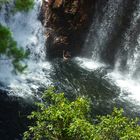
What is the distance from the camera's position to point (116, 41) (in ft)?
108

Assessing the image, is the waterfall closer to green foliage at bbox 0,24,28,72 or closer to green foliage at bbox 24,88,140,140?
green foliage at bbox 24,88,140,140

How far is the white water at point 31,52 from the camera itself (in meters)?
28.0

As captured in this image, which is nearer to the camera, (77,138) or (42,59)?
(77,138)

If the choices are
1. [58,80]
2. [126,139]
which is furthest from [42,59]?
[126,139]

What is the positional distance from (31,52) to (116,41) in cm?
605

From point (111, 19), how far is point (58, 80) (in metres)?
7.03

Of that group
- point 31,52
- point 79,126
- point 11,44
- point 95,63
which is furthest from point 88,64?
point 11,44

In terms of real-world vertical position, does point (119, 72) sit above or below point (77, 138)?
above

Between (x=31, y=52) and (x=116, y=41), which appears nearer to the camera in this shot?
(x=31, y=52)

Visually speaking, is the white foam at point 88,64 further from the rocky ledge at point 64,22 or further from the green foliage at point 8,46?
the green foliage at point 8,46

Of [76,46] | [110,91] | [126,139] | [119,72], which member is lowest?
[126,139]

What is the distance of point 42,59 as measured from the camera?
1257 inches

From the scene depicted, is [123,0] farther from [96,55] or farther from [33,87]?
[33,87]

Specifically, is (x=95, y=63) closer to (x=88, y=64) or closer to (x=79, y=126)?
(x=88, y=64)
